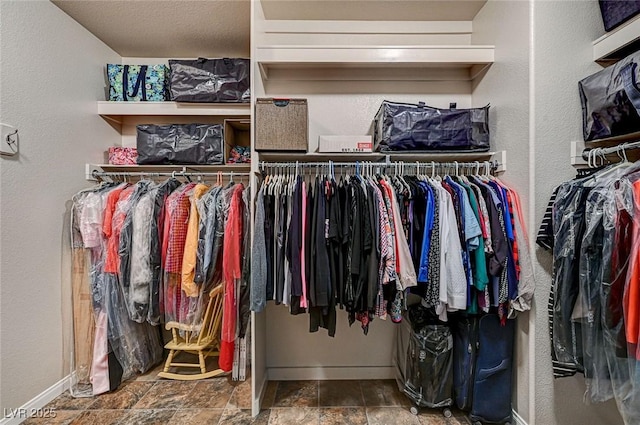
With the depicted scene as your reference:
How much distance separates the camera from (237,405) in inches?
73.7

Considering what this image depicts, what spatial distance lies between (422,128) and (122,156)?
223cm

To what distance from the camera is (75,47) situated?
82.4 inches

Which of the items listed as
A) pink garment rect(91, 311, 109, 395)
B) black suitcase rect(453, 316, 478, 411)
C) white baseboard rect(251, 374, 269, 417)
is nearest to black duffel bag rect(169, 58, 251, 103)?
pink garment rect(91, 311, 109, 395)

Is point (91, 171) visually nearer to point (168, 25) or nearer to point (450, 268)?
point (168, 25)

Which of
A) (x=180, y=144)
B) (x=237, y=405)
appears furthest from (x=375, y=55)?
(x=237, y=405)

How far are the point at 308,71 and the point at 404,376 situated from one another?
2278 mm

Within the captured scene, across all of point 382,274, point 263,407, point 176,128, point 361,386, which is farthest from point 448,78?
point 263,407

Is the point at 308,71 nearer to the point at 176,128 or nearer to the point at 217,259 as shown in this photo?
the point at 176,128

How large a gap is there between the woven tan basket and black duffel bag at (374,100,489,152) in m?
0.54

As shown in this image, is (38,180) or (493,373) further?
(38,180)

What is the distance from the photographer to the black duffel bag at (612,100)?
129cm

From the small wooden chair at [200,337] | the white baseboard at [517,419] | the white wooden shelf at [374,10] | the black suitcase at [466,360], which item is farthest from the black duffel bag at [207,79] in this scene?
the white baseboard at [517,419]

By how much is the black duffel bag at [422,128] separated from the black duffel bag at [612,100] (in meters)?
0.56

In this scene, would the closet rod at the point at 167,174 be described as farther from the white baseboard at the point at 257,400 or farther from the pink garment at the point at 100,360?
the white baseboard at the point at 257,400
